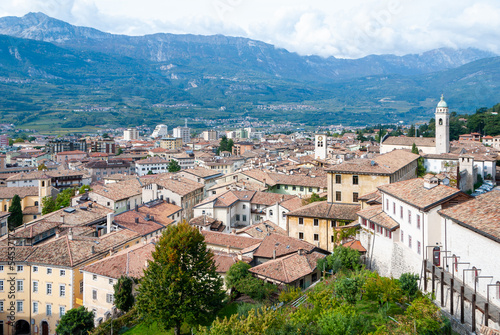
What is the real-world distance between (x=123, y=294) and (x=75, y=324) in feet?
10.3

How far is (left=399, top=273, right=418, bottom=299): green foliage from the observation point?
67.2 ft

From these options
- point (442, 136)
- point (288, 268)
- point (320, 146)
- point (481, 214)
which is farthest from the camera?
point (320, 146)

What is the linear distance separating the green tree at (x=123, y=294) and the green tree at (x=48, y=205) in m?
39.6

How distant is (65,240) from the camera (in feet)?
120

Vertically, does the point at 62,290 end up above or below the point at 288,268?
below

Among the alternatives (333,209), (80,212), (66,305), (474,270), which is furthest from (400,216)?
(80,212)

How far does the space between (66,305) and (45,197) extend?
123ft

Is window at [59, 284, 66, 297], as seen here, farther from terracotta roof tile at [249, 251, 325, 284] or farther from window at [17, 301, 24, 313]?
terracotta roof tile at [249, 251, 325, 284]

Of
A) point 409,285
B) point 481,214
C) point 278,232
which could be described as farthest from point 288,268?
point 481,214

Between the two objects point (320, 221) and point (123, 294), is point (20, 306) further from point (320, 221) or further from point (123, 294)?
point (320, 221)

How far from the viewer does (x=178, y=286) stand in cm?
2416

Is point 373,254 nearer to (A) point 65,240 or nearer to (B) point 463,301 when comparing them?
(B) point 463,301

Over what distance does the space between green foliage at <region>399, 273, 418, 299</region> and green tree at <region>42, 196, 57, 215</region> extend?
181 feet

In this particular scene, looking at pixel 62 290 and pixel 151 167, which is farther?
pixel 151 167
